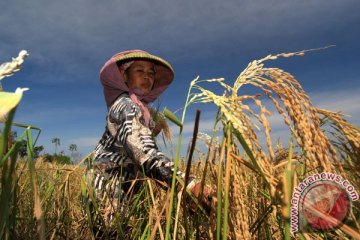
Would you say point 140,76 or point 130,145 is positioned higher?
point 140,76

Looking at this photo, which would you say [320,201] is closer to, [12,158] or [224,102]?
[224,102]

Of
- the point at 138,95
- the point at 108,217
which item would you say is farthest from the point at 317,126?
the point at 138,95

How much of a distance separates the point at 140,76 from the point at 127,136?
4.14 feet

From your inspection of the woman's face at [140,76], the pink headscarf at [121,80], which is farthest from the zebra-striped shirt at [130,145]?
the woman's face at [140,76]

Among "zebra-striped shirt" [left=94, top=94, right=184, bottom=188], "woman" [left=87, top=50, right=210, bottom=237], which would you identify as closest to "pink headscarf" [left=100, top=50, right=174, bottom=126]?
"woman" [left=87, top=50, right=210, bottom=237]

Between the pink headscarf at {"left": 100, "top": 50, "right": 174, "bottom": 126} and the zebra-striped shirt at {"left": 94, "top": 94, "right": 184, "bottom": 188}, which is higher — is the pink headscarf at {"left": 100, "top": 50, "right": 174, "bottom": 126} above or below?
above

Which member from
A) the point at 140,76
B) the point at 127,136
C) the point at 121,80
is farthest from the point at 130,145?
the point at 140,76

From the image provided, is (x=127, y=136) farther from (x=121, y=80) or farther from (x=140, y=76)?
(x=140, y=76)

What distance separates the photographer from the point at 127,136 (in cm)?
266

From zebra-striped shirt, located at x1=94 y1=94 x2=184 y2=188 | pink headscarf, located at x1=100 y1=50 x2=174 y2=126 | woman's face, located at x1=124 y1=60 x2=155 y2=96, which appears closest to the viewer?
zebra-striped shirt, located at x1=94 y1=94 x2=184 y2=188

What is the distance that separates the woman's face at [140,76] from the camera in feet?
12.2

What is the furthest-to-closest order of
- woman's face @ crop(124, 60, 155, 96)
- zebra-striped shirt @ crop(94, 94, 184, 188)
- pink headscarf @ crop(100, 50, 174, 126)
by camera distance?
woman's face @ crop(124, 60, 155, 96)
pink headscarf @ crop(100, 50, 174, 126)
zebra-striped shirt @ crop(94, 94, 184, 188)

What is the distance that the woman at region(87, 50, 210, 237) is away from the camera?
2.39m

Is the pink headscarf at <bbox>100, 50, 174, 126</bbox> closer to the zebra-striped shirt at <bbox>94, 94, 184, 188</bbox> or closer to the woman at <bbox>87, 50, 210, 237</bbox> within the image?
the woman at <bbox>87, 50, 210, 237</bbox>
